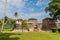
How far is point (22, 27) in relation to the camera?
190ft

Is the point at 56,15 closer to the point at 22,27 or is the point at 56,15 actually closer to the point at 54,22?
the point at 54,22

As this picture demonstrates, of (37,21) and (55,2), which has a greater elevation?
(55,2)

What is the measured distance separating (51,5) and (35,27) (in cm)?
1084

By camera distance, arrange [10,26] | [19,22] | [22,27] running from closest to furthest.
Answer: [22,27], [19,22], [10,26]

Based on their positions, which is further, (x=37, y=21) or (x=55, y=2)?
(x=37, y=21)

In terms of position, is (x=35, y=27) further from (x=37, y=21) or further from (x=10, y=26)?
(x=10, y=26)

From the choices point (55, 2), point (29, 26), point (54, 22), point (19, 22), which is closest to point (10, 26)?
point (19, 22)

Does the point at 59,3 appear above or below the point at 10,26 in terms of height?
above

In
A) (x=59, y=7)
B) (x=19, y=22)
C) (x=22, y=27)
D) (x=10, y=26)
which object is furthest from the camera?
(x=10, y=26)

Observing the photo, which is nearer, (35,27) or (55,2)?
(55,2)

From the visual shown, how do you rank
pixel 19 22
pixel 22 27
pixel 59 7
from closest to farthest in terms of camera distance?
1. pixel 59 7
2. pixel 22 27
3. pixel 19 22

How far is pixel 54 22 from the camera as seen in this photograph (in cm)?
5862

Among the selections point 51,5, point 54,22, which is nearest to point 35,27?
point 54,22

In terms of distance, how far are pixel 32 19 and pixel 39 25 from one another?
3.46m
